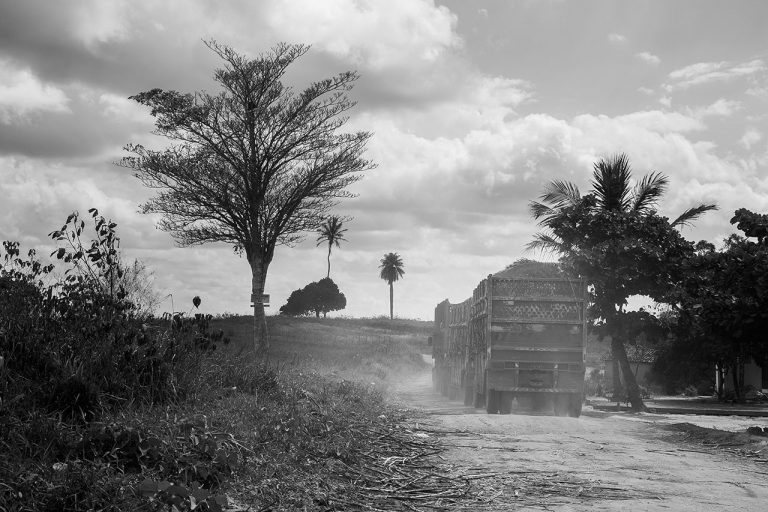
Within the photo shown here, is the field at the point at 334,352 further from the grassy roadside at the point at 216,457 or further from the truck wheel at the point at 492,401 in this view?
the grassy roadside at the point at 216,457

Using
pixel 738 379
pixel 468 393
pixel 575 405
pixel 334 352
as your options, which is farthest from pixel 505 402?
pixel 738 379

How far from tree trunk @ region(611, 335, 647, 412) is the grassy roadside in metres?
16.3

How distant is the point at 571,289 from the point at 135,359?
13.8m

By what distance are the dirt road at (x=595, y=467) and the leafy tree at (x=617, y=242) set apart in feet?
36.8

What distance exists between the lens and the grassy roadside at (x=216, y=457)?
5652 millimetres

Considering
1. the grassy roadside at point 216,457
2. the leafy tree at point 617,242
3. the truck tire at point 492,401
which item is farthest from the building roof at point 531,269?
the grassy roadside at point 216,457

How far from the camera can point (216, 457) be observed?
683cm

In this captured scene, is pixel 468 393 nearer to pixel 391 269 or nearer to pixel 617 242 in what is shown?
pixel 617 242

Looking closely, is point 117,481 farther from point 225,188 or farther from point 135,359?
point 225,188

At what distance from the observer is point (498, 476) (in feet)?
30.6

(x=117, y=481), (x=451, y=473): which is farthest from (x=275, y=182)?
(x=117, y=481)

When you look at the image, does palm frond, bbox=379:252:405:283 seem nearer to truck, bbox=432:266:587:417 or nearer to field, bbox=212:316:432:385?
field, bbox=212:316:432:385

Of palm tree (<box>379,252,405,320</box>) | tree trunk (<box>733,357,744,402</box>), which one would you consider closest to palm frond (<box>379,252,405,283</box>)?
palm tree (<box>379,252,405,320</box>)

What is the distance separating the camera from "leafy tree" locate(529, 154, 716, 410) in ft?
87.6
